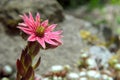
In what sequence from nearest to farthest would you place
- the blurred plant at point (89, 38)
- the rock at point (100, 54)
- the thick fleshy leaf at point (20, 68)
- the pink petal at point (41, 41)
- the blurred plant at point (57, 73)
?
the pink petal at point (41, 41)
the thick fleshy leaf at point (20, 68)
the blurred plant at point (57, 73)
the rock at point (100, 54)
the blurred plant at point (89, 38)

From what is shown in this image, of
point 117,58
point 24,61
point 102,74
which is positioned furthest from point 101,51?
point 24,61

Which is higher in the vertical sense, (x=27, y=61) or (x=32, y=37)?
(x=32, y=37)

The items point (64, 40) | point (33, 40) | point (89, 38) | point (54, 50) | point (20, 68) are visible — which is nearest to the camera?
point (33, 40)

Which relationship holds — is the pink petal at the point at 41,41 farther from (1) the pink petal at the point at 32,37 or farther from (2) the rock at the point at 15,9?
(2) the rock at the point at 15,9

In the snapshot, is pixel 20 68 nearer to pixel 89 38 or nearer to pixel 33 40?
pixel 33 40

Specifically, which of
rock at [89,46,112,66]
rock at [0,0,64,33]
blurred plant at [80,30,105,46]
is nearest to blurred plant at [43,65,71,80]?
rock at [89,46,112,66]

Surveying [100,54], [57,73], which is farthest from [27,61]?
[100,54]

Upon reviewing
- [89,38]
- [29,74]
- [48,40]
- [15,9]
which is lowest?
[89,38]

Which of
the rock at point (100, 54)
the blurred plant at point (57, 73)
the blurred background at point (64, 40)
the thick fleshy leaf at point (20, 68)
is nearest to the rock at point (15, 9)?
the blurred background at point (64, 40)

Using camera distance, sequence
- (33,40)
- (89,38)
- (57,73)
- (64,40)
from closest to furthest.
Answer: (33,40), (57,73), (64,40), (89,38)

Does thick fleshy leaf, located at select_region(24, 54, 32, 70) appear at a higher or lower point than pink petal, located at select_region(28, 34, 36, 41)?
lower

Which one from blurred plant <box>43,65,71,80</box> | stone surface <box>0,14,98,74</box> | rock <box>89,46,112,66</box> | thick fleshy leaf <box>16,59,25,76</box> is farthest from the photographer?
rock <box>89,46,112,66</box>

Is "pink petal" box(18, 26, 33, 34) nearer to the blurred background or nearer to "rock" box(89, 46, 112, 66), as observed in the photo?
the blurred background
